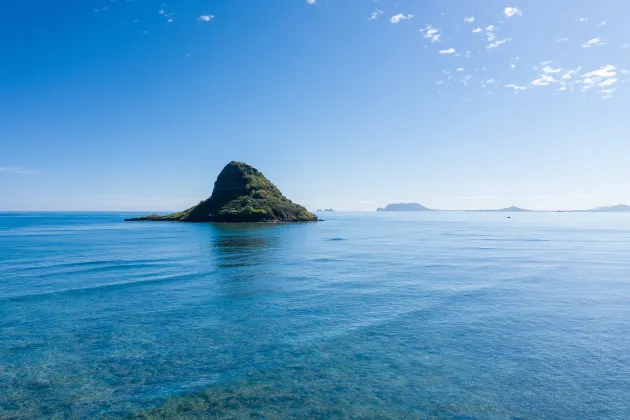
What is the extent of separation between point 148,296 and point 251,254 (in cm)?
3481

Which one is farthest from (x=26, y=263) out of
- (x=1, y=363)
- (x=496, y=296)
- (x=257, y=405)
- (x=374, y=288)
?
(x=496, y=296)

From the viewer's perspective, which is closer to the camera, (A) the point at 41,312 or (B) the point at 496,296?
(A) the point at 41,312

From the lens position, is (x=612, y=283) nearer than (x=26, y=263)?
Yes

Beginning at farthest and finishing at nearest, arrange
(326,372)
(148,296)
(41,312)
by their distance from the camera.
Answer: (148,296)
(41,312)
(326,372)

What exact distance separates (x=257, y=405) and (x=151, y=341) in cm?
1127

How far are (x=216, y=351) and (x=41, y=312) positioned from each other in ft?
61.8

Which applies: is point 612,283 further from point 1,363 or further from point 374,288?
point 1,363

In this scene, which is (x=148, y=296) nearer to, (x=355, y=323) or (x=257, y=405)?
(x=355, y=323)

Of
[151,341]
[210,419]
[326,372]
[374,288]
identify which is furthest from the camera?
[374,288]

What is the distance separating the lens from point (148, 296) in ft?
115

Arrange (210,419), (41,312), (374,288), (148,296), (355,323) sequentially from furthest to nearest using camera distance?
(374,288) → (148,296) → (41,312) → (355,323) → (210,419)

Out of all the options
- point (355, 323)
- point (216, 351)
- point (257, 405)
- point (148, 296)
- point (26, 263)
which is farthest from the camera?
point (26, 263)

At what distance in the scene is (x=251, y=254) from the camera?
229ft

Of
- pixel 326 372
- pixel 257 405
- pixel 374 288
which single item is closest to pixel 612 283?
pixel 374 288
